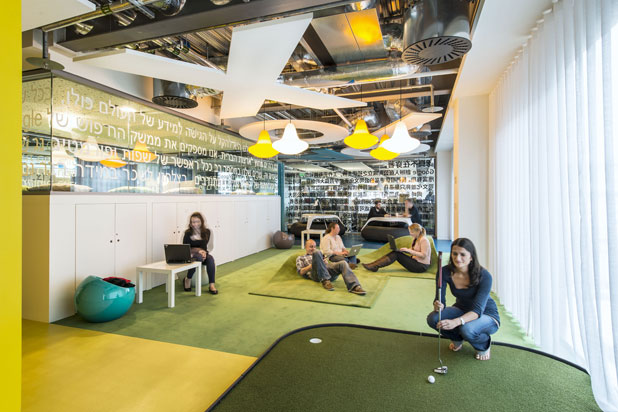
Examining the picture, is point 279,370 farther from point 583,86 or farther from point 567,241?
point 583,86

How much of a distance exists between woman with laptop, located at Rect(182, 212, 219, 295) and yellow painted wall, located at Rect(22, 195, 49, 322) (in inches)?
70.4

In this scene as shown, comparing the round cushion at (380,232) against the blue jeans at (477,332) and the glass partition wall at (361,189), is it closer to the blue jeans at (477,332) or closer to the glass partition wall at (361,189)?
the glass partition wall at (361,189)

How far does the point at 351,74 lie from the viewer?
4.76 metres

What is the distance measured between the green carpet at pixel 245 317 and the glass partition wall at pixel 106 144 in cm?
178

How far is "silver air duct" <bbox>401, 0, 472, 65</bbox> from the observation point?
3.02 meters

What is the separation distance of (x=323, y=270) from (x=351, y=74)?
2994 millimetres

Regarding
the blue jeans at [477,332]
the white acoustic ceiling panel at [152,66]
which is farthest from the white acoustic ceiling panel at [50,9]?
the blue jeans at [477,332]

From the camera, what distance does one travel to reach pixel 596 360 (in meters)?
2.24

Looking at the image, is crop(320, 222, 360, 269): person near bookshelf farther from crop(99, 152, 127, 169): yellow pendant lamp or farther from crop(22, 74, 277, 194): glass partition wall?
crop(99, 152, 127, 169): yellow pendant lamp

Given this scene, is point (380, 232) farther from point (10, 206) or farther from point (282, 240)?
point (10, 206)

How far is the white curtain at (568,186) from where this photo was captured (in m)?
2.15

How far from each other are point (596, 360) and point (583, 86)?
1.87 meters

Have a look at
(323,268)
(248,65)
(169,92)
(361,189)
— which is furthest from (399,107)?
(361,189)

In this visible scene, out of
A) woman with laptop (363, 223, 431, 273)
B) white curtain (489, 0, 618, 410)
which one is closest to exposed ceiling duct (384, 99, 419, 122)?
woman with laptop (363, 223, 431, 273)
